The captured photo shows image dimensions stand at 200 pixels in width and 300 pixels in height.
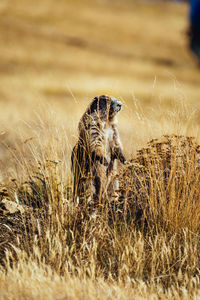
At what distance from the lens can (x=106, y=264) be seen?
336 centimetres

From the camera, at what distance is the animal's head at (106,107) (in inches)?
149

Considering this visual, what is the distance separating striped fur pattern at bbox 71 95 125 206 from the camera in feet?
12.1

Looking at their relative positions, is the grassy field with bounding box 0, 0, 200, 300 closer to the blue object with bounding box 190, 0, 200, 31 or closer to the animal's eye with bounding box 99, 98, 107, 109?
A: the animal's eye with bounding box 99, 98, 107, 109

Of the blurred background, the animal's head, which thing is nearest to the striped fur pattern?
the animal's head

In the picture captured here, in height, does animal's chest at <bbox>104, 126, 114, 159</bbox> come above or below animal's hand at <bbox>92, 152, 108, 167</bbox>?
above

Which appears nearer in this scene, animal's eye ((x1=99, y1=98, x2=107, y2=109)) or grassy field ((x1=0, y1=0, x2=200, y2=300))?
grassy field ((x1=0, y1=0, x2=200, y2=300))

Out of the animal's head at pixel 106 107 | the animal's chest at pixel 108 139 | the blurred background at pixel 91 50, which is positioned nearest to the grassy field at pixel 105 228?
the animal's head at pixel 106 107

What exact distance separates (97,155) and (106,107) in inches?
19.1

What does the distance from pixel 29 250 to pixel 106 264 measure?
0.61 m

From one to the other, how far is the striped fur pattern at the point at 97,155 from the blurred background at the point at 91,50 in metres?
12.8

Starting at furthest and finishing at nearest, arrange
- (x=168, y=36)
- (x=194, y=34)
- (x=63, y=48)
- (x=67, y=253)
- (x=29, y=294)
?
(x=168, y=36) → (x=63, y=48) → (x=194, y=34) → (x=67, y=253) → (x=29, y=294)

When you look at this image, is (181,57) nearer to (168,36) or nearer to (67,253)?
(168,36)

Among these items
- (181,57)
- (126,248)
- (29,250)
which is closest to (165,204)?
(126,248)

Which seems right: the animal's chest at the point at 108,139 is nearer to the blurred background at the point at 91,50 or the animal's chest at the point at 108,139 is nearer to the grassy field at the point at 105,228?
the grassy field at the point at 105,228
